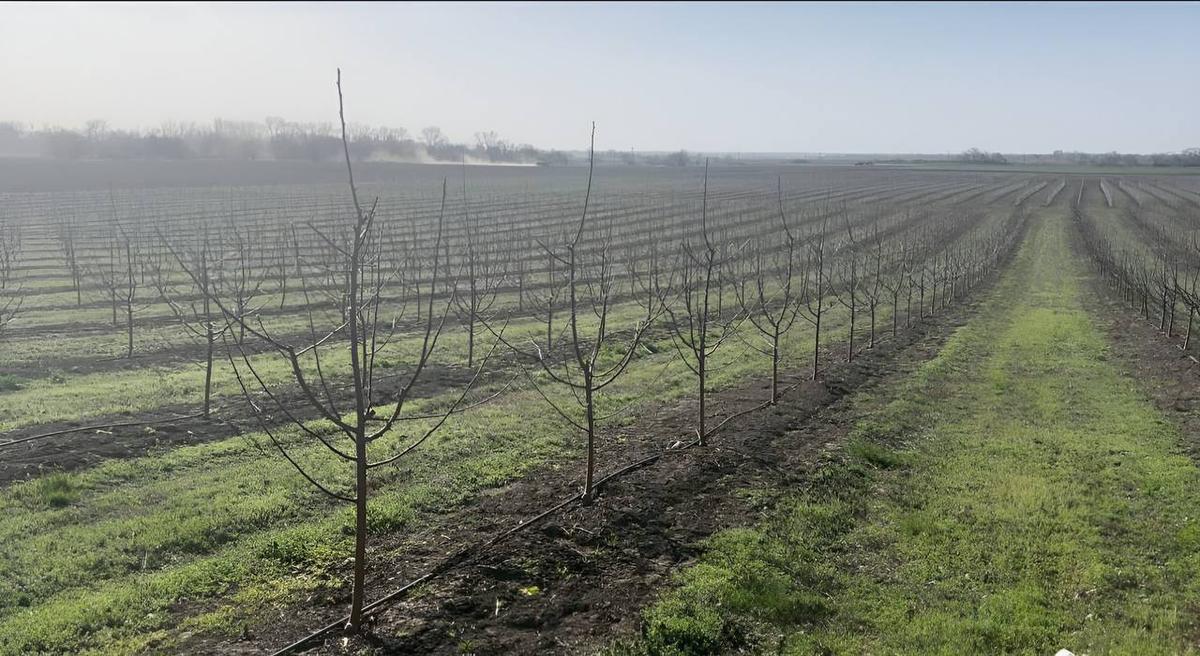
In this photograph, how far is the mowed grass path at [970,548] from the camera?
21.4ft

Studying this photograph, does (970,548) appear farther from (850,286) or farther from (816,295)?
(816,295)

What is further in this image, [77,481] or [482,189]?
[482,189]

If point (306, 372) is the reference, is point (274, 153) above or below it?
above

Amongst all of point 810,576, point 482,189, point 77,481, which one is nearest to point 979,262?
point 810,576

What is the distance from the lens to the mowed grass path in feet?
21.4

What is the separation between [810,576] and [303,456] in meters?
6.94

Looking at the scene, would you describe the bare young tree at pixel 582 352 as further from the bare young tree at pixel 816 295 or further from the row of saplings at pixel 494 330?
the bare young tree at pixel 816 295

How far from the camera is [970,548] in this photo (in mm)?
8180

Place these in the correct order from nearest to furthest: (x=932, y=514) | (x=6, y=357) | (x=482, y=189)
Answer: (x=932, y=514) → (x=6, y=357) → (x=482, y=189)

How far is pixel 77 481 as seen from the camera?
31.2 feet

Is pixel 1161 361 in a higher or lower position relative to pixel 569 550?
higher

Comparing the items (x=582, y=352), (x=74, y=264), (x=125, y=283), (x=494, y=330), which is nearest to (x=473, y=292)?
(x=582, y=352)

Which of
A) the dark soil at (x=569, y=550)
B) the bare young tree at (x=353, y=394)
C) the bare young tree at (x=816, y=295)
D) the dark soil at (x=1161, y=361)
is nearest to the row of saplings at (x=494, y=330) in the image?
the bare young tree at (x=353, y=394)

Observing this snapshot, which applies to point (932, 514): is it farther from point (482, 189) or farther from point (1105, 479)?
point (482, 189)
